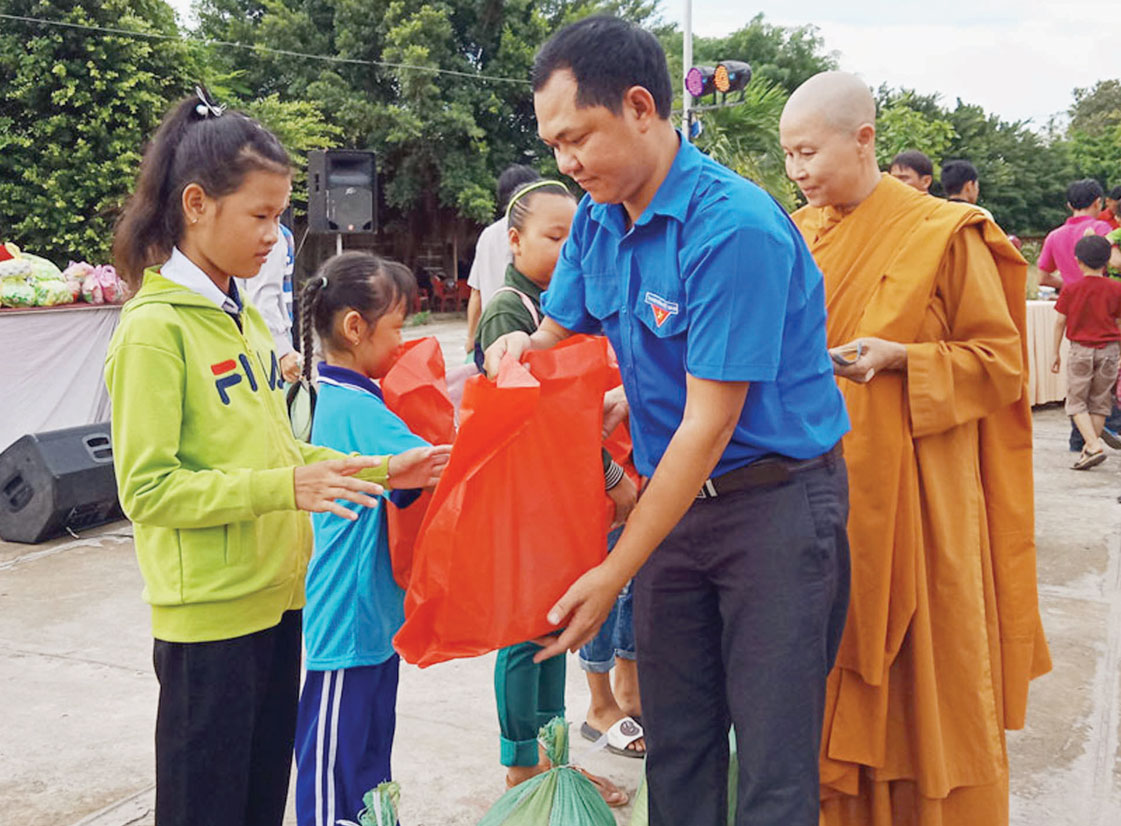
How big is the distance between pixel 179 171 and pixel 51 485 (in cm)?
399

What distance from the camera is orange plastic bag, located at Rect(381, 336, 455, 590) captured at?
7.16ft

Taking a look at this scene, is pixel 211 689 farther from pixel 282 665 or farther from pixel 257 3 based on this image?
pixel 257 3

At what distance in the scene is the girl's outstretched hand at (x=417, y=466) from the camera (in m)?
1.96

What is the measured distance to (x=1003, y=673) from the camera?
8.07 feet

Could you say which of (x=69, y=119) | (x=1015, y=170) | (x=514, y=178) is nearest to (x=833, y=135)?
(x=514, y=178)

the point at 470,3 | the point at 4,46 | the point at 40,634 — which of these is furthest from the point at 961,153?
the point at 40,634

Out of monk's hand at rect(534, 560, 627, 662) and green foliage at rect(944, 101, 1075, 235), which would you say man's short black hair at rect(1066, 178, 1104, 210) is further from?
green foliage at rect(944, 101, 1075, 235)

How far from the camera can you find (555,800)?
204cm

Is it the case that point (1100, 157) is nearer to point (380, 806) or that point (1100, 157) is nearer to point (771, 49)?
point (771, 49)

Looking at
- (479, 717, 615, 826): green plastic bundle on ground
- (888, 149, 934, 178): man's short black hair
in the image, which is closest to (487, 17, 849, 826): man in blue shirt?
(479, 717, 615, 826): green plastic bundle on ground

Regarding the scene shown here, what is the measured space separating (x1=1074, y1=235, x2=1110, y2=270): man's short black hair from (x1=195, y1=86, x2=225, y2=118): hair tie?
668 centimetres

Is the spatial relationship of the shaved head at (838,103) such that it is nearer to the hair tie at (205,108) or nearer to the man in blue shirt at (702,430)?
the man in blue shirt at (702,430)

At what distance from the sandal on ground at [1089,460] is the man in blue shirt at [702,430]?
6.08m

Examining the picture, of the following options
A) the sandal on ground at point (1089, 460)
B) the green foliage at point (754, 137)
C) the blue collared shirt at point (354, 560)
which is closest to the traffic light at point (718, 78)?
the green foliage at point (754, 137)
